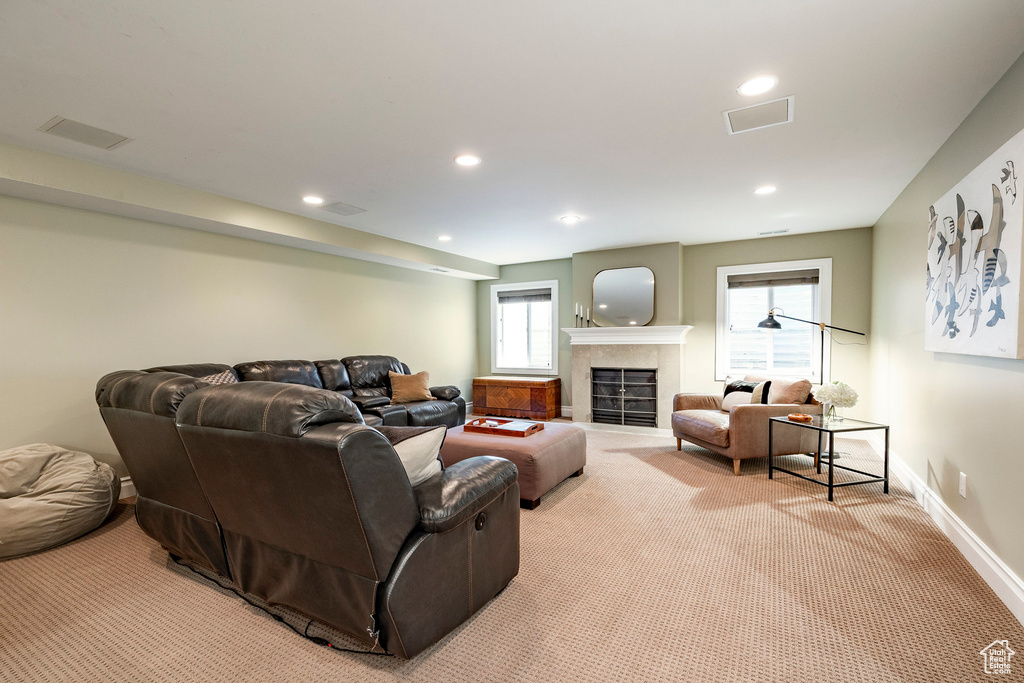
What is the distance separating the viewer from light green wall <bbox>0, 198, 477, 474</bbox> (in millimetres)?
3287

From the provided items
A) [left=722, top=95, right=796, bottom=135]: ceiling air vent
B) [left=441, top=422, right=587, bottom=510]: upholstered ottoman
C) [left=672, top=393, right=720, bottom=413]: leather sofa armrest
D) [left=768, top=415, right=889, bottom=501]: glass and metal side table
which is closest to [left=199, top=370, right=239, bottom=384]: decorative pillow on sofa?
[left=441, top=422, right=587, bottom=510]: upholstered ottoman

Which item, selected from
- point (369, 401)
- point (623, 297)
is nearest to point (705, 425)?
point (623, 297)

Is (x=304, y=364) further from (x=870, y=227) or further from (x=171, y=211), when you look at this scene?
(x=870, y=227)

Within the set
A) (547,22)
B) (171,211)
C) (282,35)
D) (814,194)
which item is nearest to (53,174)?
(171,211)

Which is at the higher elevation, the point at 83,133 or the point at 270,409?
the point at 83,133

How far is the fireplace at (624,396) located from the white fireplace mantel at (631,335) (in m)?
0.39

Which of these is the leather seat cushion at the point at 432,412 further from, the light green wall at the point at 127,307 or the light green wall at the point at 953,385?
the light green wall at the point at 953,385

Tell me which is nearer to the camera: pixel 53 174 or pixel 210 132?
pixel 210 132

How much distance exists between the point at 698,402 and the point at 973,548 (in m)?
2.70

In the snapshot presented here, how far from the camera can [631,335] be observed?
624 centimetres

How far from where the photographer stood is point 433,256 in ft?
21.1

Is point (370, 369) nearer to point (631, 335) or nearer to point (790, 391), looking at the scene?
point (631, 335)

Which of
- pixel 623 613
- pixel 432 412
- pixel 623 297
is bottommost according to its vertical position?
pixel 623 613

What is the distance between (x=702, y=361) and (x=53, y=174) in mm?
6518
